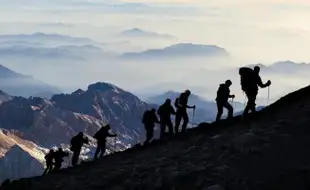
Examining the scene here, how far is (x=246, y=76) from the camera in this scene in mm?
36688

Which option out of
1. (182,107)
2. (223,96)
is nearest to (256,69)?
(223,96)

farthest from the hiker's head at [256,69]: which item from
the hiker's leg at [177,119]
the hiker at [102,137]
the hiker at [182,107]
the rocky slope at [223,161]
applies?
the hiker at [102,137]

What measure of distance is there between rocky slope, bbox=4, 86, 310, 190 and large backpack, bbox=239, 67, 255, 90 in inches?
65.5

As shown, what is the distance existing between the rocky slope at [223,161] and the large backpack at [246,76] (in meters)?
1.66

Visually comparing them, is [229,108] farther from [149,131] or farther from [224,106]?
[149,131]

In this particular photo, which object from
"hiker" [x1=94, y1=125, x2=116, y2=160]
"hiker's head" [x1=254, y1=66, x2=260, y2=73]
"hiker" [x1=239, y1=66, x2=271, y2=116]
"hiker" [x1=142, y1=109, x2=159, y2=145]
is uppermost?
"hiker's head" [x1=254, y1=66, x2=260, y2=73]

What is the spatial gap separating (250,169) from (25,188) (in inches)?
486

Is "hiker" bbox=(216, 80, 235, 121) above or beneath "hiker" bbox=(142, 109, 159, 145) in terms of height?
above

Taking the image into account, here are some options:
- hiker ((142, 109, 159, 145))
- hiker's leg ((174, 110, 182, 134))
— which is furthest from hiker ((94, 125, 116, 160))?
hiker's leg ((174, 110, 182, 134))

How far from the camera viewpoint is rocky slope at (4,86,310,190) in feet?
94.9

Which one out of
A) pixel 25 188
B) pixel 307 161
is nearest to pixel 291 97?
pixel 307 161

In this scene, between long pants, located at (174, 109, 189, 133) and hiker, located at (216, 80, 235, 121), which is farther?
long pants, located at (174, 109, 189, 133)

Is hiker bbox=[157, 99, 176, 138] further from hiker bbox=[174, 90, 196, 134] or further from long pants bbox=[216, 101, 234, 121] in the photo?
long pants bbox=[216, 101, 234, 121]

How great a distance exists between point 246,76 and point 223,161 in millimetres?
6774
